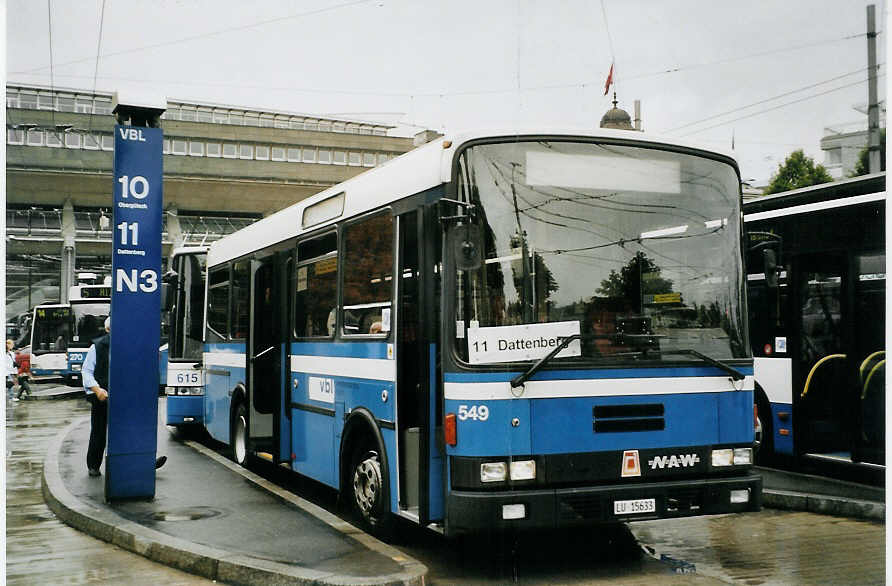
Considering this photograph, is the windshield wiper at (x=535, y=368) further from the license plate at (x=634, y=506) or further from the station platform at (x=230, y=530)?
the station platform at (x=230, y=530)

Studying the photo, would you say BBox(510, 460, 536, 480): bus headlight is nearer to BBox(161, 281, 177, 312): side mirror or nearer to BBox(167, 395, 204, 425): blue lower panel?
BBox(167, 395, 204, 425): blue lower panel

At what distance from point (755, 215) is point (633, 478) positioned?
622 centimetres

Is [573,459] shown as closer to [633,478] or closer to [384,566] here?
[633,478]

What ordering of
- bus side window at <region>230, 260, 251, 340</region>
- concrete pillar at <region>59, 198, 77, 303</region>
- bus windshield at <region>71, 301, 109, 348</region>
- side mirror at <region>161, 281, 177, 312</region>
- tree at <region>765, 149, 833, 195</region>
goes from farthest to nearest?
tree at <region>765, 149, 833, 195</region> → concrete pillar at <region>59, 198, 77, 303</region> → bus windshield at <region>71, 301, 109, 348</region> → side mirror at <region>161, 281, 177, 312</region> → bus side window at <region>230, 260, 251, 340</region>

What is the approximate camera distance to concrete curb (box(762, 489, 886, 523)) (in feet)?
29.0

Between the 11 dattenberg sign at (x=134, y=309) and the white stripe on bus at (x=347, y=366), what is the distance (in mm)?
1410

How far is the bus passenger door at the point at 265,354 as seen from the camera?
35.2 ft

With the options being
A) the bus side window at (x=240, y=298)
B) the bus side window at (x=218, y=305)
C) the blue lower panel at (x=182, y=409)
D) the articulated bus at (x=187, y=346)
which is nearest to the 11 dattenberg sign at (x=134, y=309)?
the bus side window at (x=240, y=298)

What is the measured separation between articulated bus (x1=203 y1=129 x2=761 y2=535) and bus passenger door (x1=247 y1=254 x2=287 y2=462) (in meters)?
2.99

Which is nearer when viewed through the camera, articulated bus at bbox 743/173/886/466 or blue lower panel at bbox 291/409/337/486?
blue lower panel at bbox 291/409/337/486

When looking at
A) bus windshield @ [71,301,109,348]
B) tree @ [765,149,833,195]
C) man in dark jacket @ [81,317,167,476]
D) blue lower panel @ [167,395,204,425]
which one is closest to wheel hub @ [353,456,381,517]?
man in dark jacket @ [81,317,167,476]

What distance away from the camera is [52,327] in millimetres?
33000

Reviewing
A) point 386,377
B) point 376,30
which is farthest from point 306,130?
point 386,377

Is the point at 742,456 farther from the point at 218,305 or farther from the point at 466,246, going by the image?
the point at 218,305
